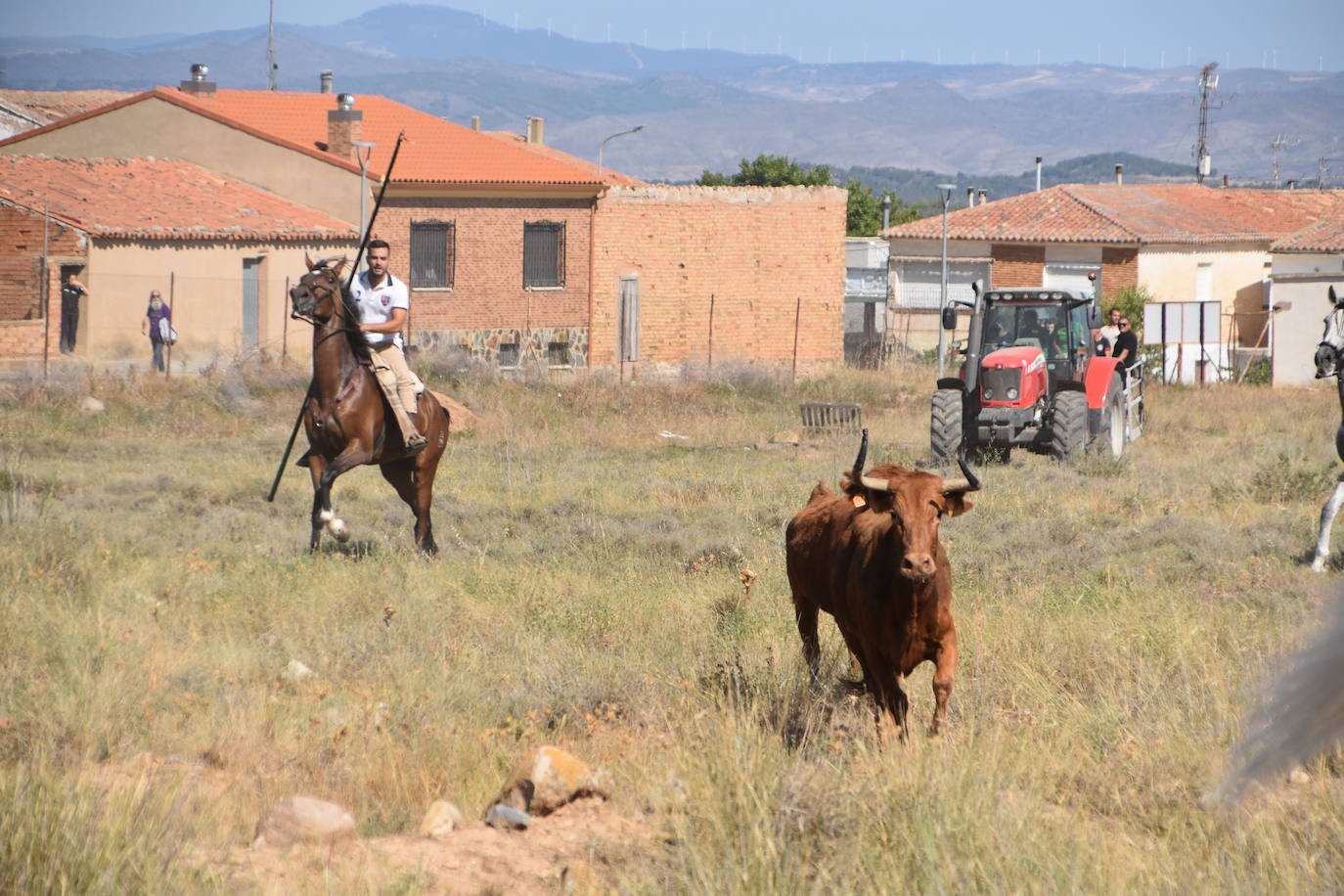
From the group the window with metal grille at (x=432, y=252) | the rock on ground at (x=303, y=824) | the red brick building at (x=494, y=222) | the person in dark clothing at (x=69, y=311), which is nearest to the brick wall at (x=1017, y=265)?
the red brick building at (x=494, y=222)

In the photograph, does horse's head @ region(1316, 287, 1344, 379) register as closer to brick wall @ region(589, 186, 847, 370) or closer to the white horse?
the white horse

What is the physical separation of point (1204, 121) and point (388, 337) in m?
80.4

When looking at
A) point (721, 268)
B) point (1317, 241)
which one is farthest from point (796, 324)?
point (1317, 241)

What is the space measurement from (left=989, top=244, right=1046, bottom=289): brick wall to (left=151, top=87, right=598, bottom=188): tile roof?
54.6 feet

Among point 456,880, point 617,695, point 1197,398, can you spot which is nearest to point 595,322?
point 1197,398

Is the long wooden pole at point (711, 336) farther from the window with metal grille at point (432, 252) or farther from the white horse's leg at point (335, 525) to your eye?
→ the white horse's leg at point (335, 525)

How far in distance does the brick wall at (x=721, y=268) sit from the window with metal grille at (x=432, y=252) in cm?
384

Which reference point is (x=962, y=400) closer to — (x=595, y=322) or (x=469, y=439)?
(x=469, y=439)

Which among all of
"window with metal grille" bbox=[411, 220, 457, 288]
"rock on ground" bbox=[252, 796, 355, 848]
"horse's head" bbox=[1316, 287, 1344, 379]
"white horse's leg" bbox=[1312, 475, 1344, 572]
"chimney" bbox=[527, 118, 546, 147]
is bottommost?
"rock on ground" bbox=[252, 796, 355, 848]

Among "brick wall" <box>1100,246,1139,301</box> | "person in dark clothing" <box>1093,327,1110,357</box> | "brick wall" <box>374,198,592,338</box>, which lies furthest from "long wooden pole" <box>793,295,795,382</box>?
"person in dark clothing" <box>1093,327,1110,357</box>

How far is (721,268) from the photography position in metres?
39.2

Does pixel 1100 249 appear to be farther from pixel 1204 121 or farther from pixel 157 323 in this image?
pixel 1204 121

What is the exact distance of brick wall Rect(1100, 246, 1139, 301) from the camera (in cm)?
4716

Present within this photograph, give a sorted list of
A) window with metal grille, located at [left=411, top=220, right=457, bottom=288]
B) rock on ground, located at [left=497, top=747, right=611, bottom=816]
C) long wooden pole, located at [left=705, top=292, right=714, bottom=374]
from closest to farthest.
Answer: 1. rock on ground, located at [left=497, top=747, right=611, bottom=816]
2. long wooden pole, located at [left=705, top=292, right=714, bottom=374]
3. window with metal grille, located at [left=411, top=220, right=457, bottom=288]
